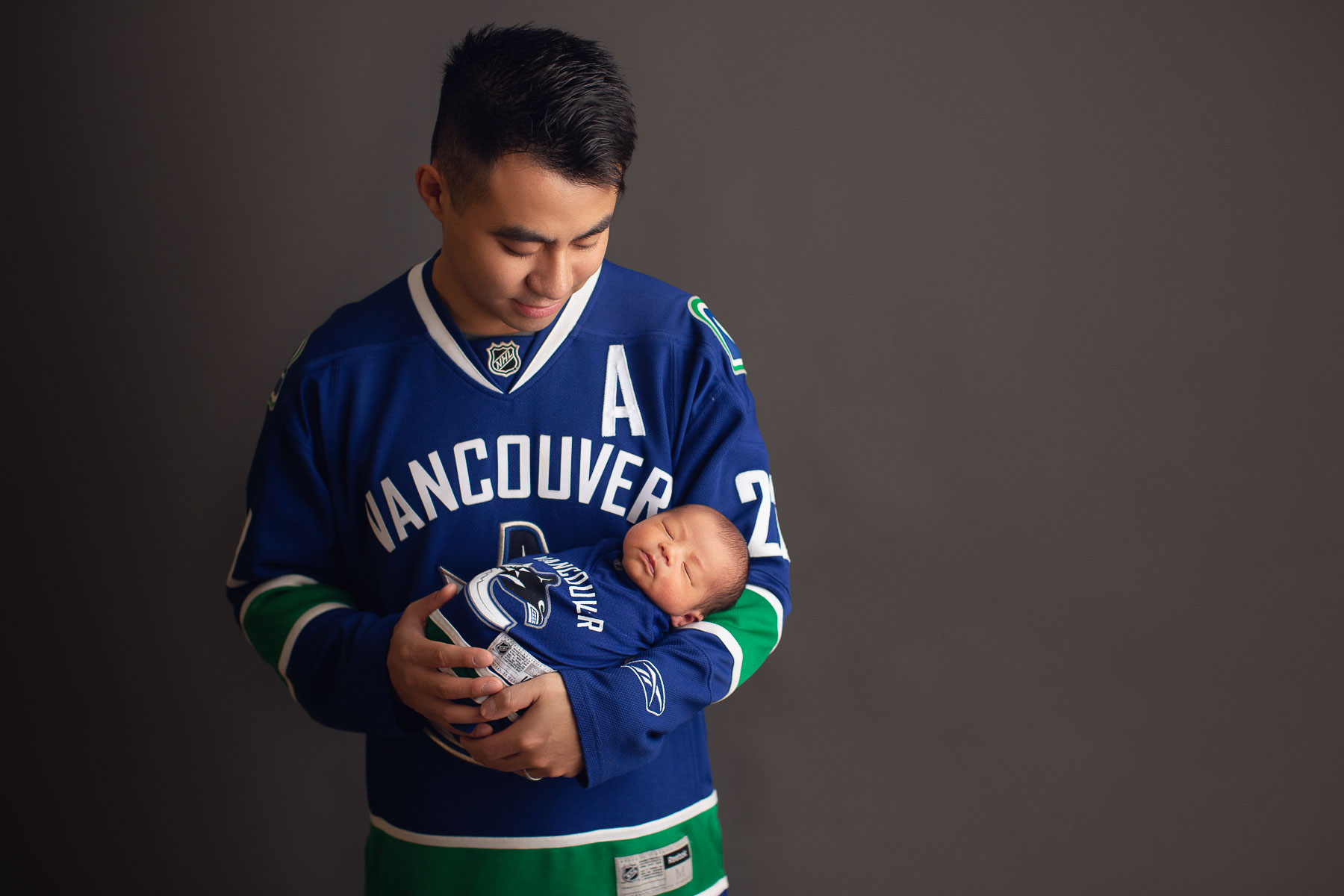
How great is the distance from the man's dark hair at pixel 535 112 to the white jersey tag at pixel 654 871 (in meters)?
0.86

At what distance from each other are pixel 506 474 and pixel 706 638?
1.13 feet

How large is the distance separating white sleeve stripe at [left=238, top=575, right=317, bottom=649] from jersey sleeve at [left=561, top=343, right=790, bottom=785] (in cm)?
43

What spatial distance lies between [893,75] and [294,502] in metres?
1.48

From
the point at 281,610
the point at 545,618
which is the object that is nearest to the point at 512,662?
the point at 545,618

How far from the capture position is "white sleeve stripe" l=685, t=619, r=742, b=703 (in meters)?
1.23

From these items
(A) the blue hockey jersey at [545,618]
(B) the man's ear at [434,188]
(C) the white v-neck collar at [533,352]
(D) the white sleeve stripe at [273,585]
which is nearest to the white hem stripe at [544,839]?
(A) the blue hockey jersey at [545,618]

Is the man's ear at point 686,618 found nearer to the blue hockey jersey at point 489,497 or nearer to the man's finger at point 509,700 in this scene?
the blue hockey jersey at point 489,497

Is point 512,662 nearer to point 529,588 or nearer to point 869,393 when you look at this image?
point 529,588


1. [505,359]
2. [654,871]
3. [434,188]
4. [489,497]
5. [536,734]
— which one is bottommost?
[654,871]

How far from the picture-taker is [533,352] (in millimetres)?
1335

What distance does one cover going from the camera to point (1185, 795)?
2.04 m

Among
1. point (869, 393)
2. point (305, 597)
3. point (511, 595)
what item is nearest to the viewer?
point (511, 595)

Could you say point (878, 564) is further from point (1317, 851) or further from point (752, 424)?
point (1317, 851)

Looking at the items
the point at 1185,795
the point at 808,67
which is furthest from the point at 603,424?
the point at 1185,795
